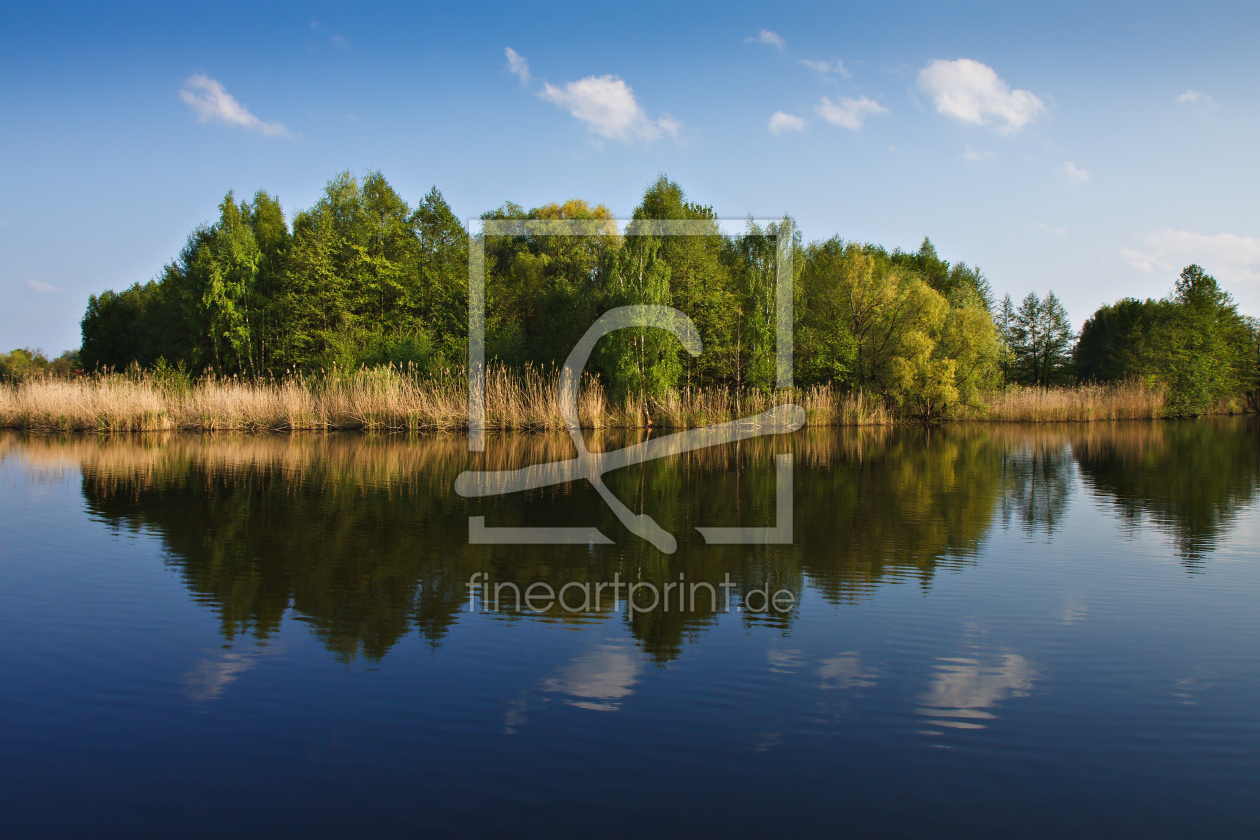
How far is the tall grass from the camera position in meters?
21.3

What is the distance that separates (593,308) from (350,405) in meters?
8.99

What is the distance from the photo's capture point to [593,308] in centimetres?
2761

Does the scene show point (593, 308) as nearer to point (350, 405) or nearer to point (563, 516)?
point (350, 405)

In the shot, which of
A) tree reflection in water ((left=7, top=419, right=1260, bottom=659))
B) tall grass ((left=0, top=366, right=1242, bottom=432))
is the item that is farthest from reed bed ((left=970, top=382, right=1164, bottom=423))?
tree reflection in water ((left=7, top=419, right=1260, bottom=659))

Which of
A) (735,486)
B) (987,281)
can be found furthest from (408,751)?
(987,281)

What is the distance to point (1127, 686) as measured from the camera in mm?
3973

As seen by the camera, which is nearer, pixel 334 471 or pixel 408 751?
pixel 408 751

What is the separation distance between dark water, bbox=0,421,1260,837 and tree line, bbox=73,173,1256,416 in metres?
17.4

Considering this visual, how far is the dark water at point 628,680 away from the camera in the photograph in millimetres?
2873

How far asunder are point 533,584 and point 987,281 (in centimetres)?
4549

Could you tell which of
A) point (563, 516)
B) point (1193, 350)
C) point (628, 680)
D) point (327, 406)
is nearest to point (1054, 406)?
point (1193, 350)

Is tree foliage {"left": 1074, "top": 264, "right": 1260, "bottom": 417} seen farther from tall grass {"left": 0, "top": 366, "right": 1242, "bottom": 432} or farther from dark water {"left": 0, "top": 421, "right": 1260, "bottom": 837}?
dark water {"left": 0, "top": 421, "right": 1260, "bottom": 837}

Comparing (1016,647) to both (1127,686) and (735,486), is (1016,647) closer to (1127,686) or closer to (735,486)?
(1127,686)

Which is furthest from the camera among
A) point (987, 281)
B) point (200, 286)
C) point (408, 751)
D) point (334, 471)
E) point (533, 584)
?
point (987, 281)
